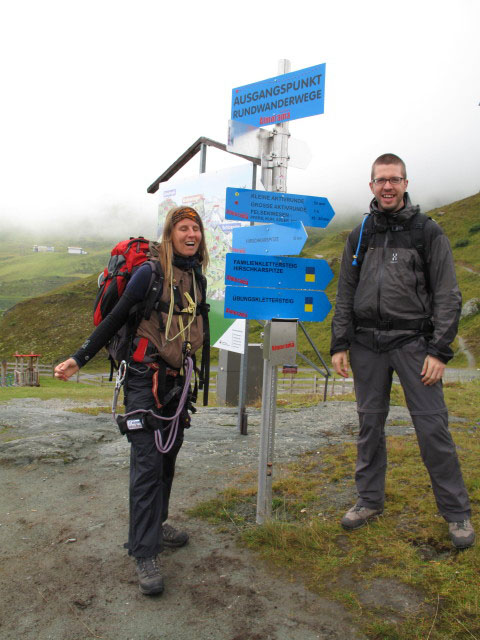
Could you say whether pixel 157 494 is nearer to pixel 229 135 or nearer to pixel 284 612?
pixel 284 612

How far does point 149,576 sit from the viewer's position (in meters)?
3.20

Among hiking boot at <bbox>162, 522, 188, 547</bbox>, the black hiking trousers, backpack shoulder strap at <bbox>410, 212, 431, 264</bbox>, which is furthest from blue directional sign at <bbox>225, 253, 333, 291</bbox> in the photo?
hiking boot at <bbox>162, 522, 188, 547</bbox>

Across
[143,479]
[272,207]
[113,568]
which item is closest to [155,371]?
[143,479]

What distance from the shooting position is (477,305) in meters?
51.0

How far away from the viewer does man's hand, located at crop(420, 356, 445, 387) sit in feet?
11.3

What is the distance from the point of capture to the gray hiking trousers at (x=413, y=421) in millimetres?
3531

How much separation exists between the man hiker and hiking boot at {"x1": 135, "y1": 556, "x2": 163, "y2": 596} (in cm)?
144

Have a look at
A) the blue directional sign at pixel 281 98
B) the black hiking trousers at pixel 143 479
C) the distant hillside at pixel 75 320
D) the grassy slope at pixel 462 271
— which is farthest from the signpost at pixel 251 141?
the distant hillside at pixel 75 320

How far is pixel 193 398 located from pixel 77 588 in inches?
55.6

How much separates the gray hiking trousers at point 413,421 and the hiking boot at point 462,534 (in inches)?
1.5

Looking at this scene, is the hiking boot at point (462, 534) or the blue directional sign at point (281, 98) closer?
the hiking boot at point (462, 534)

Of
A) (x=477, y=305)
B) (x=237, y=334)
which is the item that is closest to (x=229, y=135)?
(x=237, y=334)

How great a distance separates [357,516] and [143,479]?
5.45 feet

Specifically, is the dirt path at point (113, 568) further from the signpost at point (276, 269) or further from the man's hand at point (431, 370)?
the man's hand at point (431, 370)
